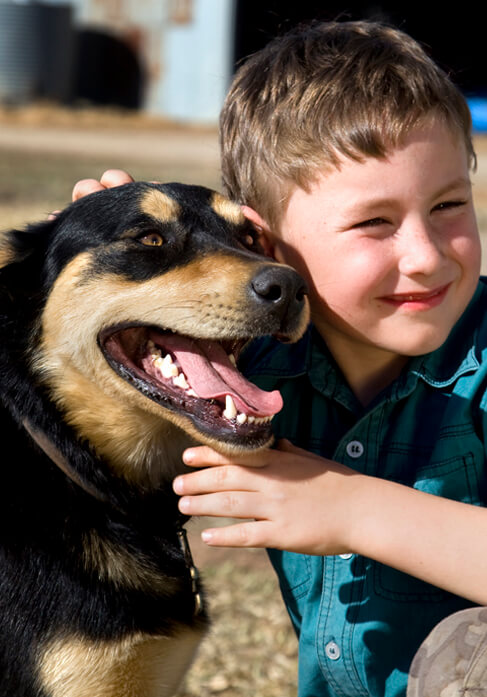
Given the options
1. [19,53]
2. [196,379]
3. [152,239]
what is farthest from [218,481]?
[19,53]

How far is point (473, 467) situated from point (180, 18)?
18970 mm

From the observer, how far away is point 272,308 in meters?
2.35

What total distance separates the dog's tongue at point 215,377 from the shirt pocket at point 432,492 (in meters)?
0.54

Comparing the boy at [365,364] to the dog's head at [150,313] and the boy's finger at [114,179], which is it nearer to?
the dog's head at [150,313]

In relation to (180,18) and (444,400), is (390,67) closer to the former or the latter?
(444,400)

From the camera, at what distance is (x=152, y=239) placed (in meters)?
2.60

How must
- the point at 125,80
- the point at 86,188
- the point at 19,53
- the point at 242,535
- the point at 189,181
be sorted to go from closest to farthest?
the point at 242,535
the point at 86,188
the point at 189,181
the point at 19,53
the point at 125,80

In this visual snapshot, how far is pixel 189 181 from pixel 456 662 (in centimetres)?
889

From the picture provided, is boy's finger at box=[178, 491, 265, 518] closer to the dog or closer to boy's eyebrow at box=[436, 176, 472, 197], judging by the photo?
the dog

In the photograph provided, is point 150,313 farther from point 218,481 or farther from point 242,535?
point 242,535

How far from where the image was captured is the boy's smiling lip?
2.55 metres

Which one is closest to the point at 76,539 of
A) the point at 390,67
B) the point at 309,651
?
the point at 309,651

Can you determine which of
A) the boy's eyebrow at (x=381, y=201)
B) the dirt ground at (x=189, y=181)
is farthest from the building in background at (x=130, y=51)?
the boy's eyebrow at (x=381, y=201)

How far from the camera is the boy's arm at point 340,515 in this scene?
7.42 feet
